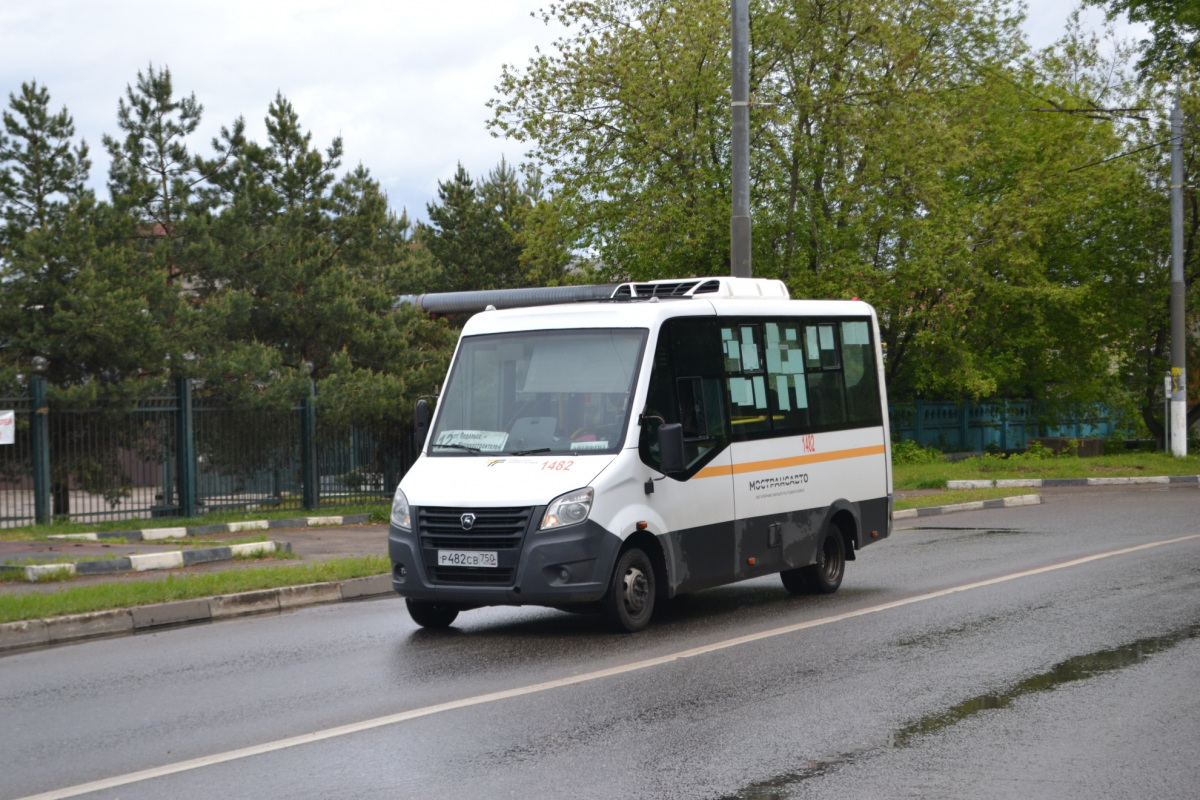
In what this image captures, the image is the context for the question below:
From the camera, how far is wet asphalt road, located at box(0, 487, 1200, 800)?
5.66 m

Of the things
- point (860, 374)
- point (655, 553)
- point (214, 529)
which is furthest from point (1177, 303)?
point (655, 553)

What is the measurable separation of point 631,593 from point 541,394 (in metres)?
1.71

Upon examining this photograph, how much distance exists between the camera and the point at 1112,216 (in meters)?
35.5

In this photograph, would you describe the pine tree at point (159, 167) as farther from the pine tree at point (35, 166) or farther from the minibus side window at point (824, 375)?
the minibus side window at point (824, 375)

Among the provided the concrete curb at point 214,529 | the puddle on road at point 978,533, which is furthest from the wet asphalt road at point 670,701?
the concrete curb at point 214,529

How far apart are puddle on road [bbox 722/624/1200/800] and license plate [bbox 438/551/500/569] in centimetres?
356

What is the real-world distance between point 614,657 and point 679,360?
269 cm

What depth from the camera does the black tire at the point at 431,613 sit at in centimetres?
1021

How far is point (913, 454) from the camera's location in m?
34.4

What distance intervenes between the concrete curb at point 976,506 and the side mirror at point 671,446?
482 inches

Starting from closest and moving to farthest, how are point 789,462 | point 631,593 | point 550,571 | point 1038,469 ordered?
point 550,571, point 631,593, point 789,462, point 1038,469

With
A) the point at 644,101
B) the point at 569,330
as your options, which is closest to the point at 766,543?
the point at 569,330

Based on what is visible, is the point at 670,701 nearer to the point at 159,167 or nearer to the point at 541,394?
the point at 541,394

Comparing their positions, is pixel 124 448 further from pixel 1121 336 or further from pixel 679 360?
pixel 1121 336
